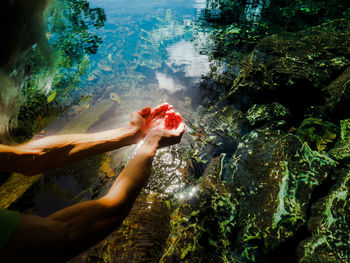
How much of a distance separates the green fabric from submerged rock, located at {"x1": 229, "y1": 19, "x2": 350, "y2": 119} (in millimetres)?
3923

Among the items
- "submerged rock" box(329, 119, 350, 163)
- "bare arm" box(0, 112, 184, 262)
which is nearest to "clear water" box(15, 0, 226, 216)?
"bare arm" box(0, 112, 184, 262)

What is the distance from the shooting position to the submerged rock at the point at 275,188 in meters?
1.70

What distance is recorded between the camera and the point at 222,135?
10.8 feet

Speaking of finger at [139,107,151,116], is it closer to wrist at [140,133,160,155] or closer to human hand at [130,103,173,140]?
human hand at [130,103,173,140]

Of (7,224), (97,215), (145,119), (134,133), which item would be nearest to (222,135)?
(145,119)

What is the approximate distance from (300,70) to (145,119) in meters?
3.15

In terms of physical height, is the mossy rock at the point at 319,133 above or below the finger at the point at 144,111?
below

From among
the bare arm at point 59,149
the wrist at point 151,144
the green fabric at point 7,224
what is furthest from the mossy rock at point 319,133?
the green fabric at point 7,224

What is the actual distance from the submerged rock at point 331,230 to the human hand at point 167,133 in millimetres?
1964

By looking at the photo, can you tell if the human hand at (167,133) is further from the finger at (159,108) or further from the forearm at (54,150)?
the forearm at (54,150)

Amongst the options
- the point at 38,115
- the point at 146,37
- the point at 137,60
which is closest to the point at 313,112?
the point at 38,115

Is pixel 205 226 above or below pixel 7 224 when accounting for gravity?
below

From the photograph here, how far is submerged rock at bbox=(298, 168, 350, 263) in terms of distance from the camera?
54.0 inches

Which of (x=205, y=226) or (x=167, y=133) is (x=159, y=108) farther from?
(x=205, y=226)
